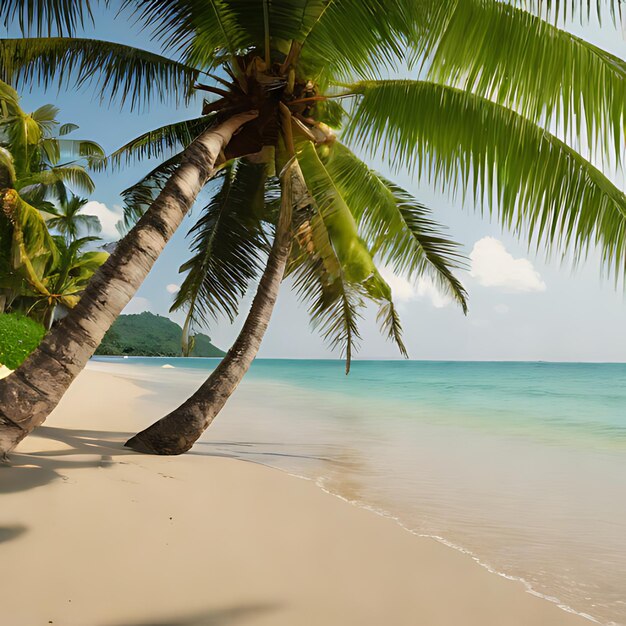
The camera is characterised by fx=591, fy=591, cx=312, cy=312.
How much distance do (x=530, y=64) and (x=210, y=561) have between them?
4.18m

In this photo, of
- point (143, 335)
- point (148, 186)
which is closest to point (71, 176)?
point (148, 186)

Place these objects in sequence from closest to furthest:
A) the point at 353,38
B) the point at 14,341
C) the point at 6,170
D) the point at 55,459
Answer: the point at 55,459, the point at 353,38, the point at 14,341, the point at 6,170

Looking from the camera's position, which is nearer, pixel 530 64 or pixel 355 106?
pixel 530 64

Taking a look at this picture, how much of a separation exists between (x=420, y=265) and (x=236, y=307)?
2.72 metres

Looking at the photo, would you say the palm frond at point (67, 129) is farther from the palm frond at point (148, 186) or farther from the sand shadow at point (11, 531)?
the sand shadow at point (11, 531)

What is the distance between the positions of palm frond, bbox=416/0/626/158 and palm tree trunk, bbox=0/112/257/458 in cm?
242

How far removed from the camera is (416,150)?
597 cm

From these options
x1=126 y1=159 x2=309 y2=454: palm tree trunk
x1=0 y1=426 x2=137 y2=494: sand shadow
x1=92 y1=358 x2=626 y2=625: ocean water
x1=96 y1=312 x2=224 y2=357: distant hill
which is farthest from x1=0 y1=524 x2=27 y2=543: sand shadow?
x1=96 y1=312 x2=224 y2=357: distant hill

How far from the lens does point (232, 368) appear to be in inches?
249

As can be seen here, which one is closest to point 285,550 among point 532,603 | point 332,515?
point 332,515

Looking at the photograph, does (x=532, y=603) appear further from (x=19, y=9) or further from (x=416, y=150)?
(x=19, y=9)

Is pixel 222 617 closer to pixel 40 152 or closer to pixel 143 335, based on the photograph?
pixel 40 152

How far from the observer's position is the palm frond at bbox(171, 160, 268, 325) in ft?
27.3

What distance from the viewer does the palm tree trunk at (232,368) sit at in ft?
19.7
